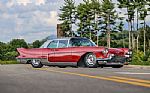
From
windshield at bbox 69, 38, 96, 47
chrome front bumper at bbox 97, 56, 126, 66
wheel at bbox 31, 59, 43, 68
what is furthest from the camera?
wheel at bbox 31, 59, 43, 68

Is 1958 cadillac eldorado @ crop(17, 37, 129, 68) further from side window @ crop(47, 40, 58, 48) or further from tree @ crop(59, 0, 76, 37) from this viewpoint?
tree @ crop(59, 0, 76, 37)

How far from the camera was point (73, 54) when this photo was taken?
770 inches

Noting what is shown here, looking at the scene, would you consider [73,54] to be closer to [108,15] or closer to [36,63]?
[36,63]

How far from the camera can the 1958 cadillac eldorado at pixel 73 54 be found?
19.0 meters

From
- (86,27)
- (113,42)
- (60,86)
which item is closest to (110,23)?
(86,27)

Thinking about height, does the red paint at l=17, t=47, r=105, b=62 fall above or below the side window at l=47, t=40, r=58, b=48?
below

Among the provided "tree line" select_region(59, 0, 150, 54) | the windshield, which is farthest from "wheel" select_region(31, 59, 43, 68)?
"tree line" select_region(59, 0, 150, 54)

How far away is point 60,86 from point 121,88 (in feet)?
4.78

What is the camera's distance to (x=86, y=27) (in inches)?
2936

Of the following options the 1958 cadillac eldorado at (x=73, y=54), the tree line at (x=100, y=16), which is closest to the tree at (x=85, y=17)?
the tree line at (x=100, y=16)

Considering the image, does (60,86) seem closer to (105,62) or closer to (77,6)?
(105,62)

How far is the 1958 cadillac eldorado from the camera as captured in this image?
19.0m

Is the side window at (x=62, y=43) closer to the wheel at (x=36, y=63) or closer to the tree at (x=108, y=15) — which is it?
the wheel at (x=36, y=63)

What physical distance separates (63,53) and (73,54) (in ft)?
2.02
